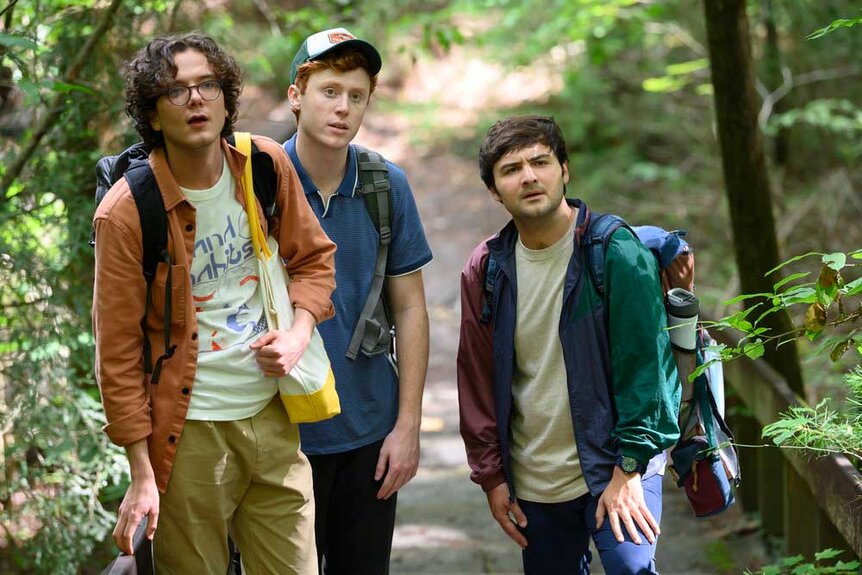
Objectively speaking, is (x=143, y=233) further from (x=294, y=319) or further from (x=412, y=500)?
(x=412, y=500)

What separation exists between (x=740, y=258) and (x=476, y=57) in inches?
515

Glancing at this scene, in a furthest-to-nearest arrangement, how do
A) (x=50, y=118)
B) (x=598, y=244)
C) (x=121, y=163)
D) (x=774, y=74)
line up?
(x=774, y=74) → (x=50, y=118) → (x=598, y=244) → (x=121, y=163)

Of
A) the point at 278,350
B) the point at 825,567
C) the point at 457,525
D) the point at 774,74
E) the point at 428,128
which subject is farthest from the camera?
the point at 428,128

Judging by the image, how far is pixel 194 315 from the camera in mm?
2488

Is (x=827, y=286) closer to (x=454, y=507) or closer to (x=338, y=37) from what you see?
(x=338, y=37)

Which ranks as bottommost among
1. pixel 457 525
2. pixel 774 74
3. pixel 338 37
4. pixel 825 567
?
pixel 457 525

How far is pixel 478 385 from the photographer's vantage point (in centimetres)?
316

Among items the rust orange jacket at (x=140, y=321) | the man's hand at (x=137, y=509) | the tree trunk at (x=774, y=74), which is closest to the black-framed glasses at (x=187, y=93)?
the rust orange jacket at (x=140, y=321)

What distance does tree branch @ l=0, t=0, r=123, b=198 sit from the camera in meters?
4.46

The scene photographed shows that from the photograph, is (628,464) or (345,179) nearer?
(628,464)

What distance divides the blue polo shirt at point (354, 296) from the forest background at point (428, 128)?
3.15ft

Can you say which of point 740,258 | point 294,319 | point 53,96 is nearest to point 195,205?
point 294,319

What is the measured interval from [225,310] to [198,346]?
4.9 inches

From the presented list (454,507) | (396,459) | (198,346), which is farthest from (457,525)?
(198,346)
